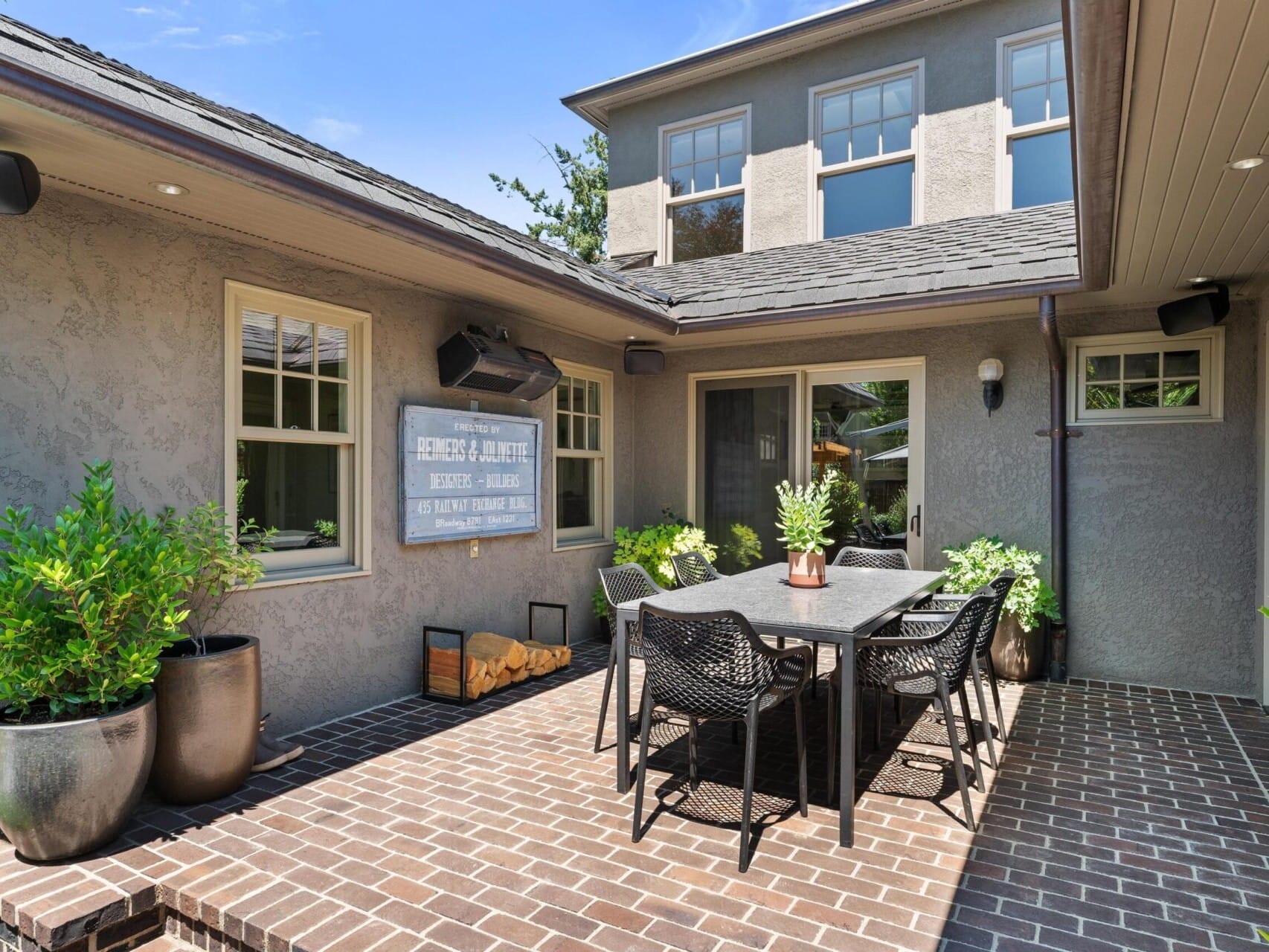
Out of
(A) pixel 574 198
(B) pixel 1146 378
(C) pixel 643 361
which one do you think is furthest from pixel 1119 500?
(A) pixel 574 198

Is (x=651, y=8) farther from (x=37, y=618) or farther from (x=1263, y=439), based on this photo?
(x=37, y=618)

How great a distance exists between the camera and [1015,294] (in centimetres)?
516

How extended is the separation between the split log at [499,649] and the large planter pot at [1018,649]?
3290mm

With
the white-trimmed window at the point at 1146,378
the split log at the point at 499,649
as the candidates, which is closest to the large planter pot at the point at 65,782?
the split log at the point at 499,649

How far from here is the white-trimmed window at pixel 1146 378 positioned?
5.32m

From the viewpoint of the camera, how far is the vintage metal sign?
506 centimetres

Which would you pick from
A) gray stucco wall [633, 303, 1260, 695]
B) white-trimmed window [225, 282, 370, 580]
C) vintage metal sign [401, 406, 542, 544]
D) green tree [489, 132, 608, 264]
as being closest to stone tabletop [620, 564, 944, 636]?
gray stucco wall [633, 303, 1260, 695]

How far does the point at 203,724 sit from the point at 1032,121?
768 cm

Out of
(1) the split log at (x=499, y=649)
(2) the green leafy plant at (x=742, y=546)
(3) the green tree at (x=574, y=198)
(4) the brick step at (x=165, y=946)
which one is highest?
(3) the green tree at (x=574, y=198)

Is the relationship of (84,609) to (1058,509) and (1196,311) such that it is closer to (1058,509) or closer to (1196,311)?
(1058,509)

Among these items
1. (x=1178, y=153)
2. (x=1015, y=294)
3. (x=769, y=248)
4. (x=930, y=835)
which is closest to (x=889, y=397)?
(x=1015, y=294)

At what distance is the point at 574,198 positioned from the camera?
2048 cm

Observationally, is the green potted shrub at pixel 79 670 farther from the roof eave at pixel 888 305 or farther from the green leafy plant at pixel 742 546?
the green leafy plant at pixel 742 546

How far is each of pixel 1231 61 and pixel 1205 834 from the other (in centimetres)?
286
